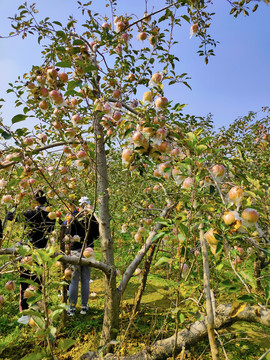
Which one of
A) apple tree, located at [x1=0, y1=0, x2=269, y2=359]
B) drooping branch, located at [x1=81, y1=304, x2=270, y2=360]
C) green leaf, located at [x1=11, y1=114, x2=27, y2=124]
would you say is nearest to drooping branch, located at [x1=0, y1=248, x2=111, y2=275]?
apple tree, located at [x1=0, y1=0, x2=269, y2=359]

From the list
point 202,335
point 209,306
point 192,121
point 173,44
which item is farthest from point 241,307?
point 173,44

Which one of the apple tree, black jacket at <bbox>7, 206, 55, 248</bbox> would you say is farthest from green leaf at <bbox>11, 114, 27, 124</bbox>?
black jacket at <bbox>7, 206, 55, 248</bbox>

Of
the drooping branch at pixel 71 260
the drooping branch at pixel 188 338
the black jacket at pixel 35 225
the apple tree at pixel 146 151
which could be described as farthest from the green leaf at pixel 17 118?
the drooping branch at pixel 188 338

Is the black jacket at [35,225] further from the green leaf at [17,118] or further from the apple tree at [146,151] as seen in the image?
the green leaf at [17,118]

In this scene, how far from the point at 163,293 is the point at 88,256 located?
2110mm

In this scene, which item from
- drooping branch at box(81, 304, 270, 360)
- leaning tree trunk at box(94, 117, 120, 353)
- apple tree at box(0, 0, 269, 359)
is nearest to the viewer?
apple tree at box(0, 0, 269, 359)

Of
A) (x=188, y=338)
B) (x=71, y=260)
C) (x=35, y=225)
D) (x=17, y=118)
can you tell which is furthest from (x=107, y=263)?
(x=17, y=118)

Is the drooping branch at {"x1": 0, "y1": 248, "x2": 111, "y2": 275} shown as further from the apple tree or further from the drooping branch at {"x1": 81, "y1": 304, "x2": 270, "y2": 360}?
the drooping branch at {"x1": 81, "y1": 304, "x2": 270, "y2": 360}

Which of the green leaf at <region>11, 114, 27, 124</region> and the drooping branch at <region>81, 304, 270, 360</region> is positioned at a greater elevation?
the green leaf at <region>11, 114, 27, 124</region>

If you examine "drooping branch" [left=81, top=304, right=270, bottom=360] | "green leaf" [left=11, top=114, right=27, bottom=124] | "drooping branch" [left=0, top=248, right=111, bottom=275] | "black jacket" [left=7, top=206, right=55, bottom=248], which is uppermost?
"green leaf" [left=11, top=114, right=27, bottom=124]

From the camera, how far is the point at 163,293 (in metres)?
3.58

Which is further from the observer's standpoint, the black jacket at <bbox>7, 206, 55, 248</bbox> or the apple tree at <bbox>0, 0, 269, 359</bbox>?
the black jacket at <bbox>7, 206, 55, 248</bbox>

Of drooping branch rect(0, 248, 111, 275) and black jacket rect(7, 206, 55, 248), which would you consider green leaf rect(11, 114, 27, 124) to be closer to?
drooping branch rect(0, 248, 111, 275)

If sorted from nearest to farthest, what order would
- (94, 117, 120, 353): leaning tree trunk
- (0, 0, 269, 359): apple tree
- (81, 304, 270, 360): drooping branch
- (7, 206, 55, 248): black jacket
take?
Answer: (0, 0, 269, 359): apple tree → (81, 304, 270, 360): drooping branch → (94, 117, 120, 353): leaning tree trunk → (7, 206, 55, 248): black jacket
